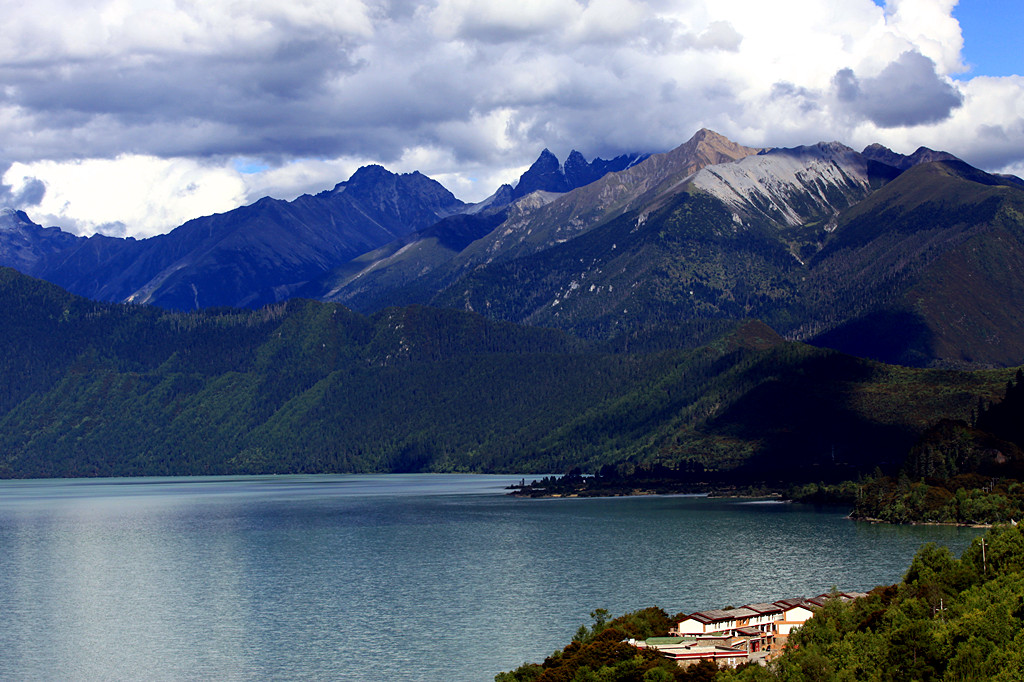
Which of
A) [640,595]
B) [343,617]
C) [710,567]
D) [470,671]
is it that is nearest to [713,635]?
[470,671]

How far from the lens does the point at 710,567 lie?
181750mm

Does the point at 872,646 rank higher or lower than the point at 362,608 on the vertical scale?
higher

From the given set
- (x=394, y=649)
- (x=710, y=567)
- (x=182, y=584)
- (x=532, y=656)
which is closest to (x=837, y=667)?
(x=532, y=656)

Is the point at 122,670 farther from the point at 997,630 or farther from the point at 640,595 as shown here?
the point at 997,630

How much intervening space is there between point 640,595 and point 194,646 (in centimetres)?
5359

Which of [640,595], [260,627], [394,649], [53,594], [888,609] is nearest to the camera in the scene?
[888,609]

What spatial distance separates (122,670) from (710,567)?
282 ft

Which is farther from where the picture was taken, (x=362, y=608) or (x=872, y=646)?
(x=362, y=608)

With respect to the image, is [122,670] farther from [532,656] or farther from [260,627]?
[532,656]

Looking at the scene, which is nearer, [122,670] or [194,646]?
[122,670]

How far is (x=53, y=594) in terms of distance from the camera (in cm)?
17738

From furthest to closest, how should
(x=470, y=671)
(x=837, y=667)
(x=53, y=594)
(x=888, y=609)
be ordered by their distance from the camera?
(x=53, y=594), (x=470, y=671), (x=888, y=609), (x=837, y=667)

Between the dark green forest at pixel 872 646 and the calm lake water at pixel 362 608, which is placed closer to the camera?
the dark green forest at pixel 872 646

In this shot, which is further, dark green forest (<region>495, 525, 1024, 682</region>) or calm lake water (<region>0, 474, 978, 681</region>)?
calm lake water (<region>0, 474, 978, 681</region>)
